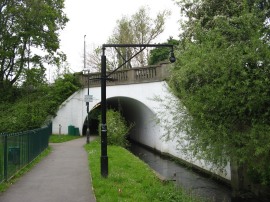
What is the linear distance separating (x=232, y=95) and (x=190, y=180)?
6.94 meters

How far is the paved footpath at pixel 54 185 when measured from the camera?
27.2ft

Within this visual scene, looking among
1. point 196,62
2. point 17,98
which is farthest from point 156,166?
point 17,98

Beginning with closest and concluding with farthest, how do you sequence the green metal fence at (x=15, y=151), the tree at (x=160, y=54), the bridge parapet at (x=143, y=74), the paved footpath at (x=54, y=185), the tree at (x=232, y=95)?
the paved footpath at (x=54, y=185) < the tree at (x=232, y=95) < the green metal fence at (x=15, y=151) < the bridge parapet at (x=143, y=74) < the tree at (x=160, y=54)

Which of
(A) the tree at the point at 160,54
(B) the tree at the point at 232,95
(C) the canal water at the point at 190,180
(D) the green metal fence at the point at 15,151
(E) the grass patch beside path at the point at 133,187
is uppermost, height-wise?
(A) the tree at the point at 160,54

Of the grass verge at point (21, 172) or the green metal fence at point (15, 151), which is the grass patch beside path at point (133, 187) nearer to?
the grass verge at point (21, 172)

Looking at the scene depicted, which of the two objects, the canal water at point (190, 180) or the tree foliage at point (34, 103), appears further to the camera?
the tree foliage at point (34, 103)

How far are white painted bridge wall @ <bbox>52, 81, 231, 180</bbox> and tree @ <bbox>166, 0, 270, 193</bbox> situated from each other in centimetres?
506

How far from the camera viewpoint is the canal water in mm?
12562

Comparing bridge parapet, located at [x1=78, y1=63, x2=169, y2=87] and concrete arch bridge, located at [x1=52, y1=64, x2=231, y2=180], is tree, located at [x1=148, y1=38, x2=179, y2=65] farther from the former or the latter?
bridge parapet, located at [x1=78, y1=63, x2=169, y2=87]

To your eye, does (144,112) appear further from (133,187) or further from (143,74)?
(133,187)

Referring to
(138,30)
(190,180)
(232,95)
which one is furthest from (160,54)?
(232,95)

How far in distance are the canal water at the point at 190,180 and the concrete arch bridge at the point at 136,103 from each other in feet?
1.72

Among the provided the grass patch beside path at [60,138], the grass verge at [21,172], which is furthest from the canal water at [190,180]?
the grass patch beside path at [60,138]

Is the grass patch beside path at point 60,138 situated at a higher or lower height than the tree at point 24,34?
lower
